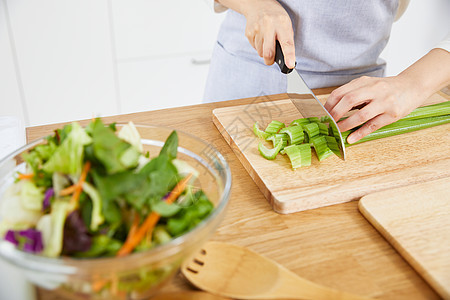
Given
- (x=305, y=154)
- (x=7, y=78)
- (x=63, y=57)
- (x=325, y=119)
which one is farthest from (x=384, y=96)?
(x=7, y=78)

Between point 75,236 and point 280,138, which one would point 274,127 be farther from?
point 75,236

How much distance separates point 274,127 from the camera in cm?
108

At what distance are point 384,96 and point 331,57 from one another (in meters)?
0.42

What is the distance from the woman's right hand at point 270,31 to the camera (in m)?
1.10

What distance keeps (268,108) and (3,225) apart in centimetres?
83

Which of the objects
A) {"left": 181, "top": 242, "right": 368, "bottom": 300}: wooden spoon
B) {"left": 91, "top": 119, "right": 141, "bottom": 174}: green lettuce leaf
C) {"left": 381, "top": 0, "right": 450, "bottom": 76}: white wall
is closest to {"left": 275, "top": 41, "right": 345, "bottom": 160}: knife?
{"left": 181, "top": 242, "right": 368, "bottom": 300}: wooden spoon

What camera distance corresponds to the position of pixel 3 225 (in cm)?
58

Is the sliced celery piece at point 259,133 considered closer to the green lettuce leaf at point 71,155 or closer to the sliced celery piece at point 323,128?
the sliced celery piece at point 323,128

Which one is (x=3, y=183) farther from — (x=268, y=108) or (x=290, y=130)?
(x=268, y=108)

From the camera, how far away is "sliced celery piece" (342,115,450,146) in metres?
1.08

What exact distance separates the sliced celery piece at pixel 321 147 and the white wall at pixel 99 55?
5.77 ft

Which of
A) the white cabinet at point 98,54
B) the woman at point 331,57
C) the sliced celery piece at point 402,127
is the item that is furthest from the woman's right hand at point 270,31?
the white cabinet at point 98,54

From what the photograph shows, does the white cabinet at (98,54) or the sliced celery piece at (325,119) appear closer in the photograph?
the sliced celery piece at (325,119)

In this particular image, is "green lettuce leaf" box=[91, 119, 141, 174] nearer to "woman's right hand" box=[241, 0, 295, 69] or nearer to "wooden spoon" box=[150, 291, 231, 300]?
"wooden spoon" box=[150, 291, 231, 300]
